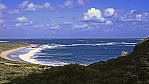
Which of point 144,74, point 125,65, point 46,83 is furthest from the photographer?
point 125,65

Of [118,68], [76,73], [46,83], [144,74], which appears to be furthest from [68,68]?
[144,74]

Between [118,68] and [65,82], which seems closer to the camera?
[65,82]

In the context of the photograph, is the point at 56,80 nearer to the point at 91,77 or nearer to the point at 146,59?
the point at 91,77

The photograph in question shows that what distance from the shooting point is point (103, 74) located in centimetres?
1180

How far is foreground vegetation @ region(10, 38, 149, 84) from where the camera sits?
10.8m

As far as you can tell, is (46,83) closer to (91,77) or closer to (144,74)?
(91,77)

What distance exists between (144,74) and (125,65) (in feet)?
5.26

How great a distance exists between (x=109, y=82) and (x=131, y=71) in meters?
1.00

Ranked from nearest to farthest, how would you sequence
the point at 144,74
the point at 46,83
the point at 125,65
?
the point at 144,74 < the point at 46,83 < the point at 125,65

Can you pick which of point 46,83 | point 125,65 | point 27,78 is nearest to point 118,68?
point 125,65

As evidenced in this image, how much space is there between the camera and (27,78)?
12.3 m

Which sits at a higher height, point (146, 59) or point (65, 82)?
point (146, 59)

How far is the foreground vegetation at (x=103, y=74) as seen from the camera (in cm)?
1076

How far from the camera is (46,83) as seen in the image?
11391 millimetres
